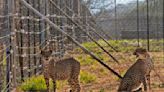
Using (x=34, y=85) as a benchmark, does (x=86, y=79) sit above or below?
below

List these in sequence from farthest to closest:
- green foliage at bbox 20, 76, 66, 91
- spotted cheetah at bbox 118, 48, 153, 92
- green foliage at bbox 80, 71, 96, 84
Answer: green foliage at bbox 80, 71, 96, 84 → green foliage at bbox 20, 76, 66, 91 → spotted cheetah at bbox 118, 48, 153, 92

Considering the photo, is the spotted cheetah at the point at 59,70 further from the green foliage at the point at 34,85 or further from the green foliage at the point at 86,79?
the green foliage at the point at 86,79

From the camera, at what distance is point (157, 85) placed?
978 centimetres

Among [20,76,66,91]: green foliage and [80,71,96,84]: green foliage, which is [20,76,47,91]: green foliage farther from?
[80,71,96,84]: green foliage

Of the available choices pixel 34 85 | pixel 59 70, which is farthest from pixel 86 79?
pixel 59 70

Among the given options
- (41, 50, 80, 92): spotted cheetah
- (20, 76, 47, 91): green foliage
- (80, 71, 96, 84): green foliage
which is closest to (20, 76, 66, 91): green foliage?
(20, 76, 47, 91): green foliage

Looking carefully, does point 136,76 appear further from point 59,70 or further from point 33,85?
point 33,85

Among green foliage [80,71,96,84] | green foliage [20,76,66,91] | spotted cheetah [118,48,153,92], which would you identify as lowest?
green foliage [80,71,96,84]

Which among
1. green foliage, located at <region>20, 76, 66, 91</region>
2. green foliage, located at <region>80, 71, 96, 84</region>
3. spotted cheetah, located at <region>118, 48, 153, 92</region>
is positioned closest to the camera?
spotted cheetah, located at <region>118, 48, 153, 92</region>

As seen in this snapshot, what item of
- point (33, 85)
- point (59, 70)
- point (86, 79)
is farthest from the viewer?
point (86, 79)

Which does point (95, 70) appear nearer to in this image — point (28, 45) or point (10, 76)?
point (28, 45)

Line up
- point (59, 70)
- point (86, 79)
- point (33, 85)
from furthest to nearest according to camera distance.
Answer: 1. point (86, 79)
2. point (33, 85)
3. point (59, 70)

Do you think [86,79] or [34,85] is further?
[86,79]

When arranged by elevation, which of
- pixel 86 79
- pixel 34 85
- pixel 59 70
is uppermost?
pixel 59 70
